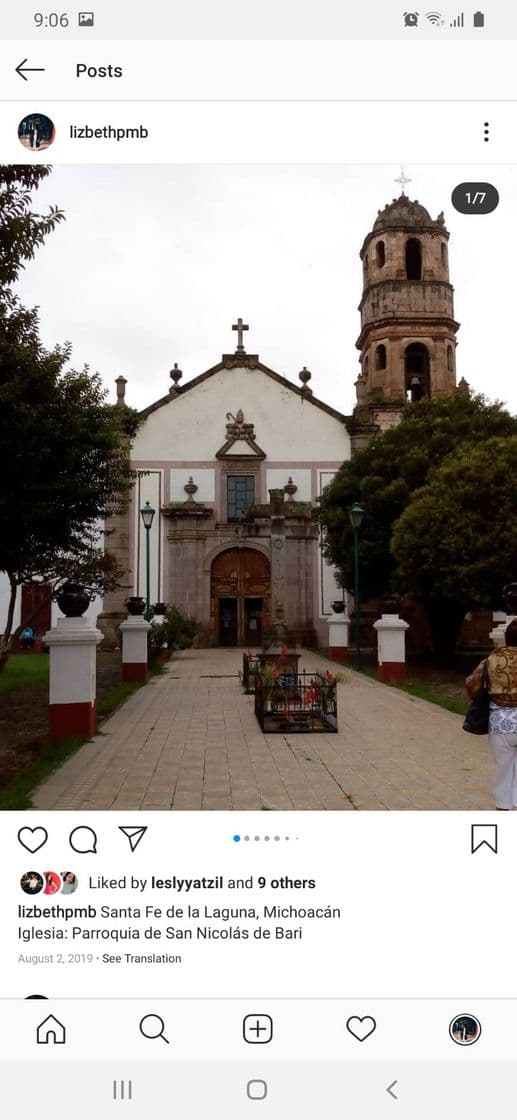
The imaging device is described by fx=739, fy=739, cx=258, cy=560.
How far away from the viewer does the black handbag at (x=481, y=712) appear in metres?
4.62

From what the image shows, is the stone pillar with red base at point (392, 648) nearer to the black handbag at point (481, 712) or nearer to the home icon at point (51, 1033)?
the black handbag at point (481, 712)

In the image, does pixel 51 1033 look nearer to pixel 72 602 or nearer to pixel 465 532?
pixel 72 602

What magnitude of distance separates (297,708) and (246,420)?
17.6 m

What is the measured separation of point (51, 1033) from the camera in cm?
222

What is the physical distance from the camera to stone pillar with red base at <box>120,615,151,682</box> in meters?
13.8

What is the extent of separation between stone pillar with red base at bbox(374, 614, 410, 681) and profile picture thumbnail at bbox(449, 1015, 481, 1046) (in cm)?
1216

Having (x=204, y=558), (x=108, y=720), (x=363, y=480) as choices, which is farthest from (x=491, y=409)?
(x=108, y=720)

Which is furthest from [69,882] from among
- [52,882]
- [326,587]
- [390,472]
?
[326,587]

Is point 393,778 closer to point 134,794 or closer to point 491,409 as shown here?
point 134,794

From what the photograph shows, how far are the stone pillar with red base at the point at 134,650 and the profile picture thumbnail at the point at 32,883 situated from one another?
11.4 metres

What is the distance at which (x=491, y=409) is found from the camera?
66.3 feet

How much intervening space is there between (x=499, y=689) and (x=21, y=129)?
3808mm

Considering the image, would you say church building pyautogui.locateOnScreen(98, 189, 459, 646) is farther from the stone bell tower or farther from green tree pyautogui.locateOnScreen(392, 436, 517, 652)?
green tree pyautogui.locateOnScreen(392, 436, 517, 652)

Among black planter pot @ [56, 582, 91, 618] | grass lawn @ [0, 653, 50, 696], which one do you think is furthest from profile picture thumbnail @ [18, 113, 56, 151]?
grass lawn @ [0, 653, 50, 696]
